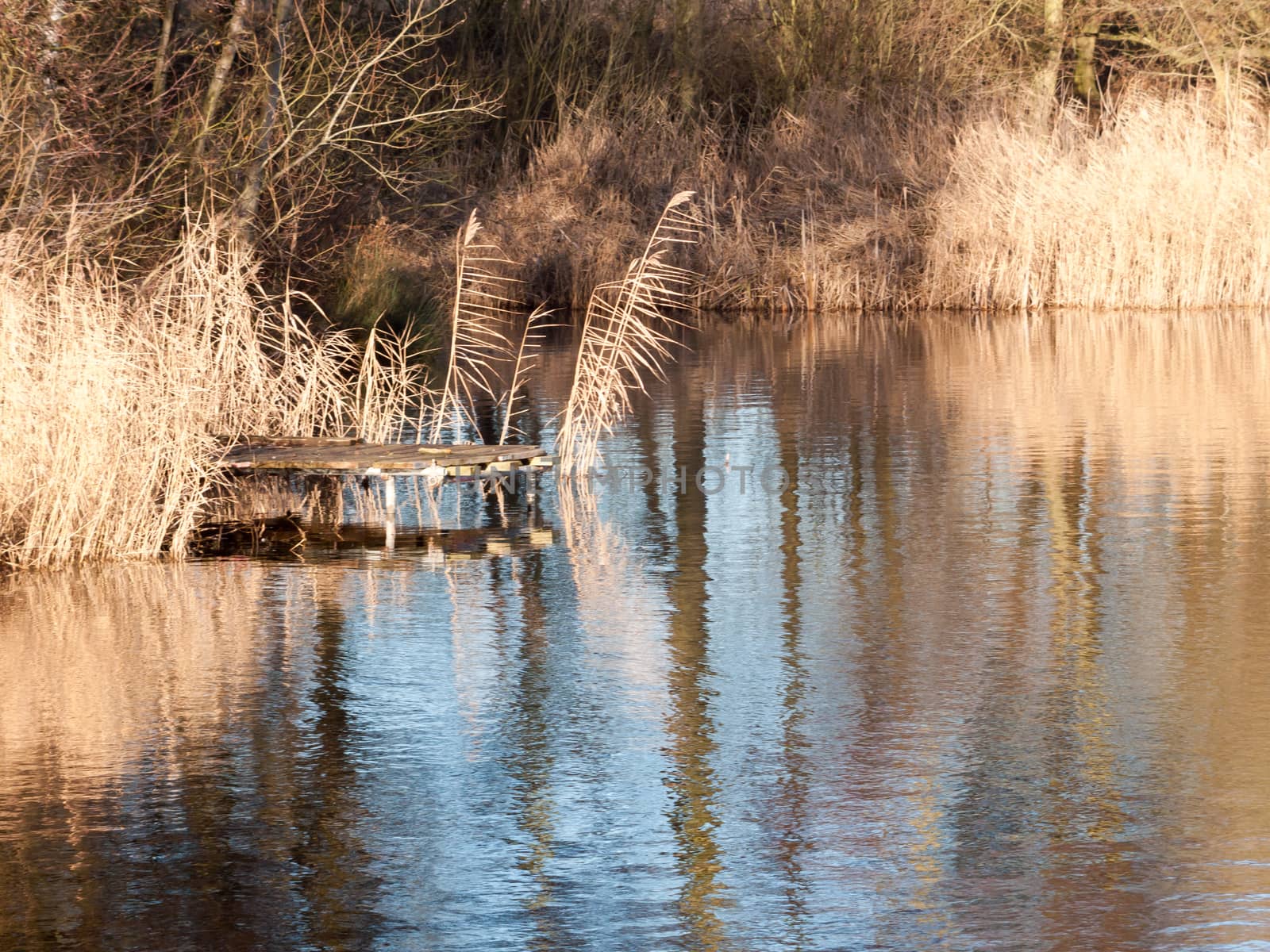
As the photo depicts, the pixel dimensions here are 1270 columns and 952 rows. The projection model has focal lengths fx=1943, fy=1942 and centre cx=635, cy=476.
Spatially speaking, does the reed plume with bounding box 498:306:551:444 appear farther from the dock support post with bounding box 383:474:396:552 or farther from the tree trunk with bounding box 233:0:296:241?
the tree trunk with bounding box 233:0:296:241

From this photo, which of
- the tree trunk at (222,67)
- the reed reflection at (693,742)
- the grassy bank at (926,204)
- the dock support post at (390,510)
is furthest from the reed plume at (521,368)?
the tree trunk at (222,67)

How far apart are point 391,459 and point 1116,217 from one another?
1513 centimetres

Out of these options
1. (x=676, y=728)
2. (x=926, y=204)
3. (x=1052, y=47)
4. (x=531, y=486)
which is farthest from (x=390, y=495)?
(x=1052, y=47)

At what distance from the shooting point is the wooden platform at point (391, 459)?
11117 mm

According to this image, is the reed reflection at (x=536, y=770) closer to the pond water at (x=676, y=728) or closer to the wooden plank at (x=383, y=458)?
the pond water at (x=676, y=728)

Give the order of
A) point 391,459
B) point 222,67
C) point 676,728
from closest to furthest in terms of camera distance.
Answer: point 676,728
point 391,459
point 222,67

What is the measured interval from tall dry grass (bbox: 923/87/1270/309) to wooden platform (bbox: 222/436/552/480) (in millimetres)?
14438

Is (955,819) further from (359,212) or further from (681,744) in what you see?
(359,212)

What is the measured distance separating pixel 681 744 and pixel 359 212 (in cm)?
1508

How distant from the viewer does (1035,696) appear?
22.0 ft

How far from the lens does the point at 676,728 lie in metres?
6.43

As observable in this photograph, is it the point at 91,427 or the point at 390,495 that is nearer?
the point at 91,427

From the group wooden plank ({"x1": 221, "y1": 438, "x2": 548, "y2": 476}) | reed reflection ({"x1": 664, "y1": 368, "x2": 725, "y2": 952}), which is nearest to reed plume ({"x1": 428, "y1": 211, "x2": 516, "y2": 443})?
wooden plank ({"x1": 221, "y1": 438, "x2": 548, "y2": 476})

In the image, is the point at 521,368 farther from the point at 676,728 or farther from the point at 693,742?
the point at 693,742
